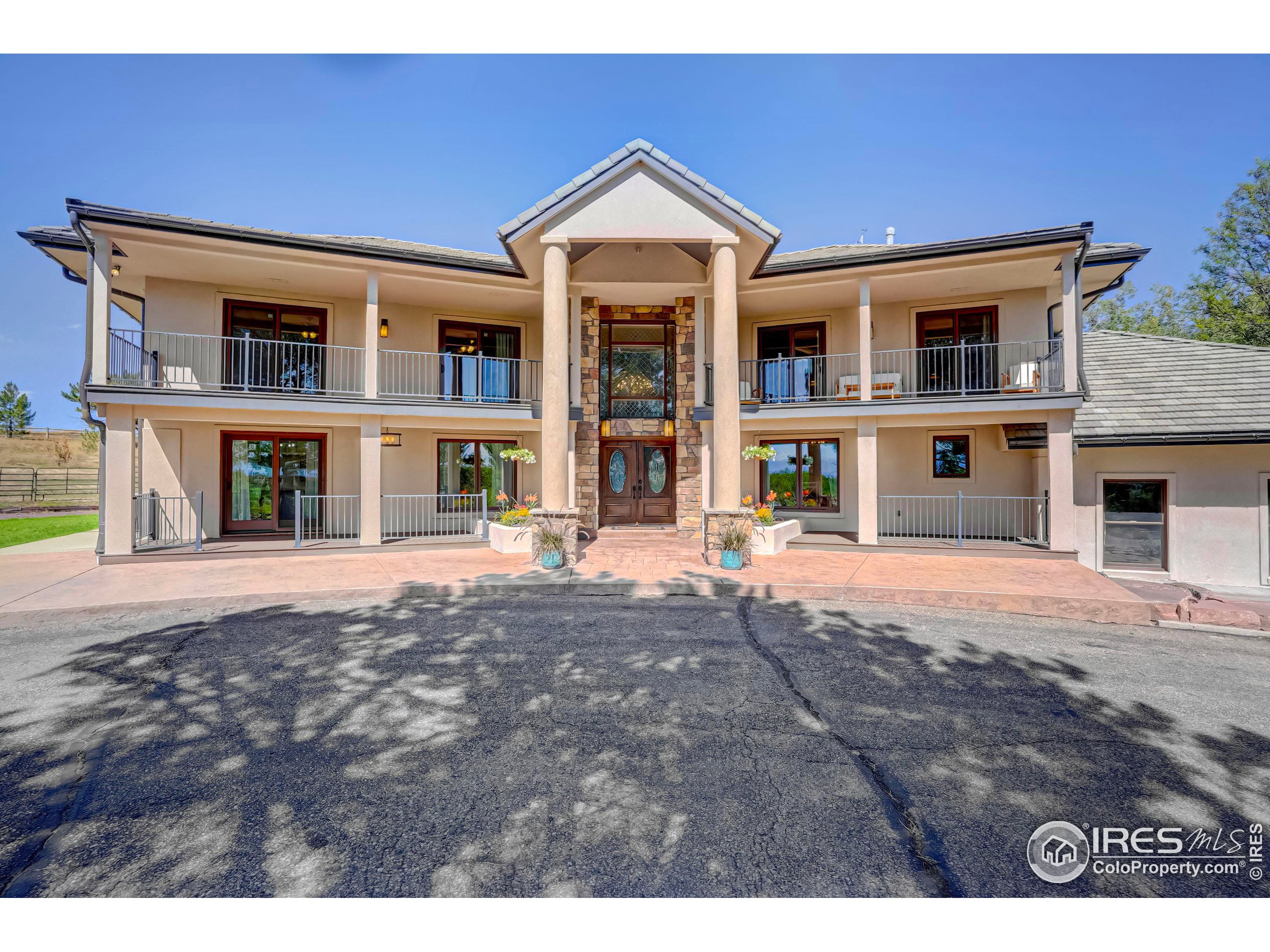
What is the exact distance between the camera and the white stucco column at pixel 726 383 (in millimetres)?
9688

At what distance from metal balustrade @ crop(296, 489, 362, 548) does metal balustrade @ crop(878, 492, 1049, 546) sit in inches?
474

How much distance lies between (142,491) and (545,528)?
29.1ft

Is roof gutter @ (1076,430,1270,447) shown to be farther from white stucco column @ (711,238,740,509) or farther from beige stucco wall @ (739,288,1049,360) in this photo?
white stucco column @ (711,238,740,509)

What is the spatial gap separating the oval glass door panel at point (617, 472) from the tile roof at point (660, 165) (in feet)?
18.0

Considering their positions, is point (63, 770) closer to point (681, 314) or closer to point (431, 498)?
point (431, 498)

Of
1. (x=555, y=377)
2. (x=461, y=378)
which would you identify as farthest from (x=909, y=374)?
(x=461, y=378)

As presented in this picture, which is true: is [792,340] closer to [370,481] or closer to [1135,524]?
[1135,524]

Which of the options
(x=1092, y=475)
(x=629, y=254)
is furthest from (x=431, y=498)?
(x=1092, y=475)

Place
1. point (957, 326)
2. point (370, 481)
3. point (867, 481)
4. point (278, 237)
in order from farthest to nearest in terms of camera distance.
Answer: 1. point (957, 326)
2. point (867, 481)
3. point (370, 481)
4. point (278, 237)

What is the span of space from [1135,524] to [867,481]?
5.39 metres

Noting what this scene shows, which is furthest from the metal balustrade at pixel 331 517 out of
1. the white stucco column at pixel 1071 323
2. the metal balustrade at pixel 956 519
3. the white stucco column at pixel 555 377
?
the white stucco column at pixel 1071 323

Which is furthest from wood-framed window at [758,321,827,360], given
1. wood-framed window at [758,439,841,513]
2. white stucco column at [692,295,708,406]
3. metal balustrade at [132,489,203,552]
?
metal balustrade at [132,489,203,552]

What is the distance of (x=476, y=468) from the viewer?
13797 millimetres

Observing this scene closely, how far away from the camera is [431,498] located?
13227mm
